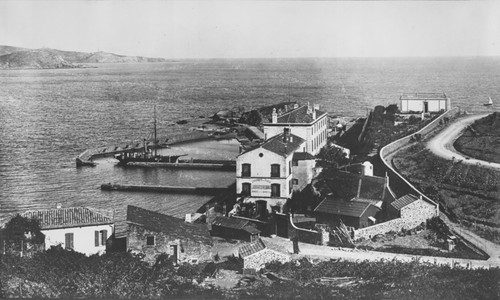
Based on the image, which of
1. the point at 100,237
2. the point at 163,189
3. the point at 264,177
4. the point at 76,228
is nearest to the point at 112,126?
the point at 163,189

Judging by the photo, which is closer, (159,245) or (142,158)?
(159,245)

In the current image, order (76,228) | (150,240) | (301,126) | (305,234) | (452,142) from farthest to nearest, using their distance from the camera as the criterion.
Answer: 1. (301,126)
2. (452,142)
3. (305,234)
4. (76,228)
5. (150,240)

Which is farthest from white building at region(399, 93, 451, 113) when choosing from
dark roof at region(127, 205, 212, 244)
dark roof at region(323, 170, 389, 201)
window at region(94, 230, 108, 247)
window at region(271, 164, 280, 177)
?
window at region(94, 230, 108, 247)

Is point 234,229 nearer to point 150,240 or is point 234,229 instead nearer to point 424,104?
point 150,240

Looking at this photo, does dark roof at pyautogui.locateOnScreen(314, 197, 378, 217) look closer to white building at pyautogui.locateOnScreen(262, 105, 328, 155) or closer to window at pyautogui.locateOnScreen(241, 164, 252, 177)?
window at pyautogui.locateOnScreen(241, 164, 252, 177)

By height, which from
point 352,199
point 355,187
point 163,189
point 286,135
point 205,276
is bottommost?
point 163,189

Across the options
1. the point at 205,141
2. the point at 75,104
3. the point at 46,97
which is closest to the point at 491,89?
the point at 205,141

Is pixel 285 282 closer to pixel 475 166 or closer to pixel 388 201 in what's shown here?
pixel 388 201

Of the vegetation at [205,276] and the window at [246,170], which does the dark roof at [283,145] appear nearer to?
the window at [246,170]
